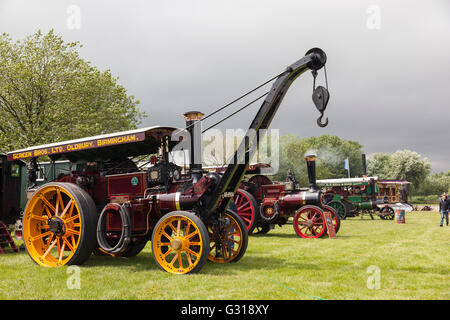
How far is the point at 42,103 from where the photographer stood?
58.9ft

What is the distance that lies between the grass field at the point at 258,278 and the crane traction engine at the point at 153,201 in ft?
1.20

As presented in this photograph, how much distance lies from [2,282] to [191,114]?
356 centimetres

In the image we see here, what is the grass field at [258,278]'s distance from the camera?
4598 mm

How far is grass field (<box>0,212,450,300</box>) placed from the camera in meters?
4.60

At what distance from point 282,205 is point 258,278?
23.5ft

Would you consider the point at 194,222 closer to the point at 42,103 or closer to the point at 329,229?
the point at 329,229

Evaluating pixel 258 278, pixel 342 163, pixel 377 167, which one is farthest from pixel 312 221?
pixel 377 167

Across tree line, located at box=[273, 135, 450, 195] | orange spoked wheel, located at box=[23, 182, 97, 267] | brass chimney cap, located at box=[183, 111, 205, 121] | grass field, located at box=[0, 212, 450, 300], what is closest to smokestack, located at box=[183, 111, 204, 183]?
brass chimney cap, located at box=[183, 111, 205, 121]

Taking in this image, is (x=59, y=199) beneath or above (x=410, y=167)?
beneath

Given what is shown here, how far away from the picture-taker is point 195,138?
6.81 metres

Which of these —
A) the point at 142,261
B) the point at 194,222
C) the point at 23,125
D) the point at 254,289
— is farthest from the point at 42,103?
the point at 254,289

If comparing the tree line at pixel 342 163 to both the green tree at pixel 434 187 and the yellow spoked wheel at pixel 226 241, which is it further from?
the yellow spoked wheel at pixel 226 241

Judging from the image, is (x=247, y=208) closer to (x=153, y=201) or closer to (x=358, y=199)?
(x=153, y=201)

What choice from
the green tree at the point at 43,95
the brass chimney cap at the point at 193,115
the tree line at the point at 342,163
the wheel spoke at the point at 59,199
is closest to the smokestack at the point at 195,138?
the brass chimney cap at the point at 193,115
